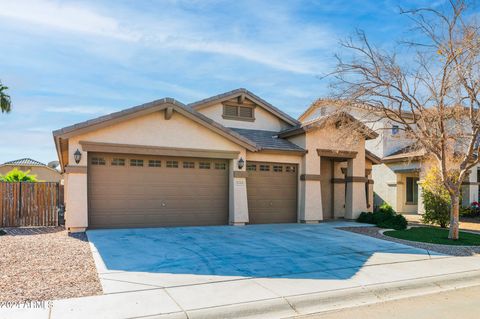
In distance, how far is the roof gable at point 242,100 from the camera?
59.1 ft

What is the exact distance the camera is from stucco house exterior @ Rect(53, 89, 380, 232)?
13.5 m

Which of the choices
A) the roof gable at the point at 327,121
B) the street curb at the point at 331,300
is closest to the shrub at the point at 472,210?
the roof gable at the point at 327,121

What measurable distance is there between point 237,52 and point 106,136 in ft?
17.9

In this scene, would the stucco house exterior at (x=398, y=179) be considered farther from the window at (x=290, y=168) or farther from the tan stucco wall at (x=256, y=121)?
the window at (x=290, y=168)

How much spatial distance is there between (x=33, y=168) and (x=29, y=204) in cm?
3159

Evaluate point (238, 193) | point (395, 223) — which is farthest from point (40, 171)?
point (395, 223)

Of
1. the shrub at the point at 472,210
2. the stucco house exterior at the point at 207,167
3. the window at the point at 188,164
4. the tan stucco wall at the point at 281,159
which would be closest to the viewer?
the stucco house exterior at the point at 207,167

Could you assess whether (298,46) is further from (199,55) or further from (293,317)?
(293,317)

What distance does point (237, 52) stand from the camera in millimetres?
14633

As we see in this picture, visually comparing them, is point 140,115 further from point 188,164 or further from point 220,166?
point 220,166

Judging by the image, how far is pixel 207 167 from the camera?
607 inches

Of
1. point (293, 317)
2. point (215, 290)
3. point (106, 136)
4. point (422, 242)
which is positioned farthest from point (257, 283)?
point (106, 136)

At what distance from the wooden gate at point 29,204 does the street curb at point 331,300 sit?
1124 cm

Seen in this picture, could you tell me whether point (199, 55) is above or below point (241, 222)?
above
